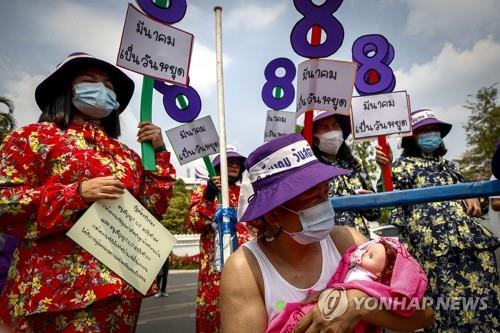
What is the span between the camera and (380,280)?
4.85 ft

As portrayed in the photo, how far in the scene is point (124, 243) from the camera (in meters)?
1.91

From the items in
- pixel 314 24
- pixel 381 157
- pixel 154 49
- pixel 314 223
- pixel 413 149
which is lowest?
pixel 314 223

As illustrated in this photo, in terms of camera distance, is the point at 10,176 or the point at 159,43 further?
the point at 159,43

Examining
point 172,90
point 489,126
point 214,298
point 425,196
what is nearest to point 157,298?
point 214,298

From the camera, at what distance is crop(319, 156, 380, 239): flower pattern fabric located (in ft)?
9.07

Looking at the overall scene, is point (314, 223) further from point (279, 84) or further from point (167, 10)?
point (279, 84)

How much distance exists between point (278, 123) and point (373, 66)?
107 cm

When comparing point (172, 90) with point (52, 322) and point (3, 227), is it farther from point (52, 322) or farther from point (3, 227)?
point (52, 322)

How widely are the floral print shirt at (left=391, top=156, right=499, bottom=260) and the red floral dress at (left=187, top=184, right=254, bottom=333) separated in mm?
1329

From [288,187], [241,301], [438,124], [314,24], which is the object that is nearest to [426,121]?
[438,124]

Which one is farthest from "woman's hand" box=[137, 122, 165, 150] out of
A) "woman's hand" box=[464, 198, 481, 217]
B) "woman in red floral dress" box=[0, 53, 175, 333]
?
"woman's hand" box=[464, 198, 481, 217]

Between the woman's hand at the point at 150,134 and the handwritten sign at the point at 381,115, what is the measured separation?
1.47m

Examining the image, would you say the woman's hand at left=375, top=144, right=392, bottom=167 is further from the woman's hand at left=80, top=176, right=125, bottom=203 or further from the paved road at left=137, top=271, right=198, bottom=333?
the paved road at left=137, top=271, right=198, bottom=333

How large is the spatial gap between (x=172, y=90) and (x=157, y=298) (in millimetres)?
7707
